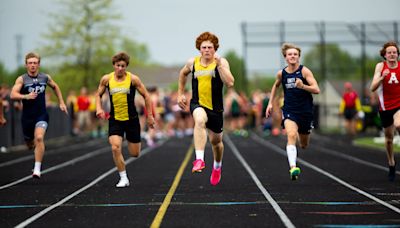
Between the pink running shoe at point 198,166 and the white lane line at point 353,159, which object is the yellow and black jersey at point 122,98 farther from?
the white lane line at point 353,159

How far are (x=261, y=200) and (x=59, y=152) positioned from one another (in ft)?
48.2

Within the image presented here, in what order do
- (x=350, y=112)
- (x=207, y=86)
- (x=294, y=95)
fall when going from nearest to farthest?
1. (x=207, y=86)
2. (x=294, y=95)
3. (x=350, y=112)

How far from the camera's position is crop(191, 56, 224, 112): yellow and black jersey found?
12188 millimetres

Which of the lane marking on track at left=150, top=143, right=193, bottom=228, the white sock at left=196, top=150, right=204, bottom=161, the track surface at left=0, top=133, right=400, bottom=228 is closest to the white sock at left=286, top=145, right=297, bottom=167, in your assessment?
the track surface at left=0, top=133, right=400, bottom=228

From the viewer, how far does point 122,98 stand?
13305mm

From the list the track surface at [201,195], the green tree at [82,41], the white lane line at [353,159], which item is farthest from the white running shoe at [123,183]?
the green tree at [82,41]

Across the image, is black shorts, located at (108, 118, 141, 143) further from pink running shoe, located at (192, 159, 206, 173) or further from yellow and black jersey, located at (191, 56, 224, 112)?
pink running shoe, located at (192, 159, 206, 173)

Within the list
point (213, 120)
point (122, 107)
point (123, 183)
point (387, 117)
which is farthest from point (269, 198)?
point (387, 117)

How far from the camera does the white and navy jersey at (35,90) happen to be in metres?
14.8

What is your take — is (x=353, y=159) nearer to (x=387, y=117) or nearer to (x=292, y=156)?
(x=387, y=117)

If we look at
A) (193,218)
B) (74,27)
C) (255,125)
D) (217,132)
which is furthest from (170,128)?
(193,218)

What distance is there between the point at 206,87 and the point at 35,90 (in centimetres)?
384

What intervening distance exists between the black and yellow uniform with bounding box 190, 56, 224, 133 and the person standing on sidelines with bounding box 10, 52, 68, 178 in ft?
11.0

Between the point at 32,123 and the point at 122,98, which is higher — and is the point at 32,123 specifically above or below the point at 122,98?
below
